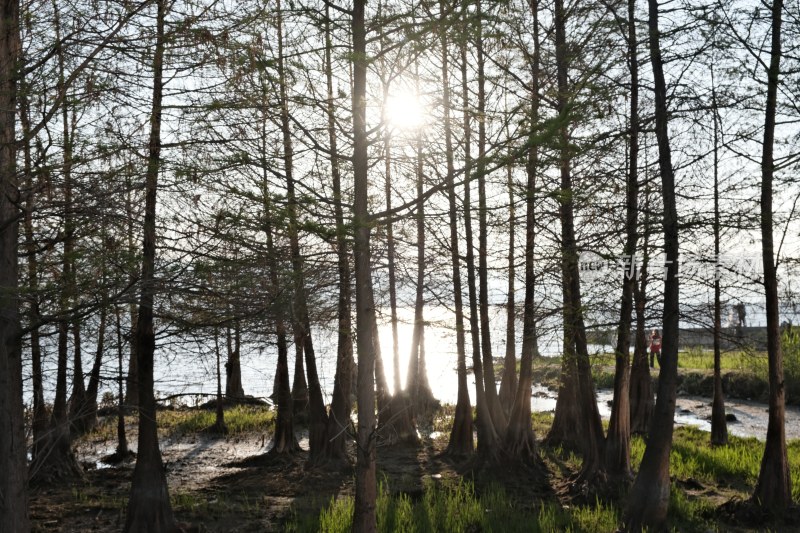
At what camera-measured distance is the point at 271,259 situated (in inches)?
348

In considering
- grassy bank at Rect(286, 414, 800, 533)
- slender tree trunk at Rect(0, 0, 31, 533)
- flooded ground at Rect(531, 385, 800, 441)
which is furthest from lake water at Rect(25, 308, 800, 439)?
grassy bank at Rect(286, 414, 800, 533)

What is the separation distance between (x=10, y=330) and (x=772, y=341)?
10.2 metres

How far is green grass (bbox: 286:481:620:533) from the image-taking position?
33.5 feet

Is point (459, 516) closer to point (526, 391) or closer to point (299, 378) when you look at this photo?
point (526, 391)

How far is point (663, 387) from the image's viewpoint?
35.0ft

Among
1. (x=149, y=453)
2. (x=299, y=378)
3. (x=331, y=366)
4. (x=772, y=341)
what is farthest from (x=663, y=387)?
(x=331, y=366)

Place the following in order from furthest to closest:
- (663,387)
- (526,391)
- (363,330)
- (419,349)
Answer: (419,349) < (526,391) < (663,387) < (363,330)

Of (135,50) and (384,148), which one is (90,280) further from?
(384,148)

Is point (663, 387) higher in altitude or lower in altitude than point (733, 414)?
higher

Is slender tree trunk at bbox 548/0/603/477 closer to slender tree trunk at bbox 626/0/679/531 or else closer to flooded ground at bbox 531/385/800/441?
slender tree trunk at bbox 626/0/679/531

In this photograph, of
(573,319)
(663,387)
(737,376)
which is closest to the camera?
(663,387)

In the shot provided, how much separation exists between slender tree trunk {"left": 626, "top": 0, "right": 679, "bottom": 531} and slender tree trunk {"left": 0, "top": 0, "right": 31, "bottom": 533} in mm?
7511

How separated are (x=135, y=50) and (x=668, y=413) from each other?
806 centimetres

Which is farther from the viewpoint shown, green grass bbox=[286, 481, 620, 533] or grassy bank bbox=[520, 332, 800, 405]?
grassy bank bbox=[520, 332, 800, 405]
